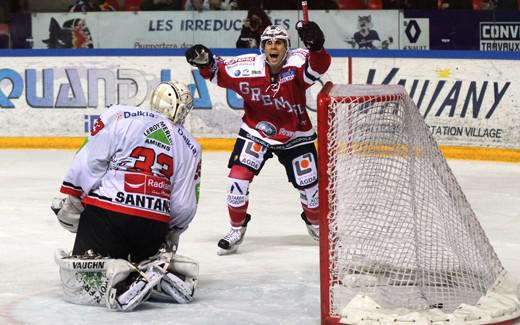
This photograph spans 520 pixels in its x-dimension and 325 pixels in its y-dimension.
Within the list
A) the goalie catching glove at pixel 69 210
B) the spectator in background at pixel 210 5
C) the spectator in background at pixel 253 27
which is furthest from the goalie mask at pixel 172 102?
the spectator in background at pixel 210 5

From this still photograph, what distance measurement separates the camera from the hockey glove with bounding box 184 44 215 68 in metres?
5.91

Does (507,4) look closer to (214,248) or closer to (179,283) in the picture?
(214,248)

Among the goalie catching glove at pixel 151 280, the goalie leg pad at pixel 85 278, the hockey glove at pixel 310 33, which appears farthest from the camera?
the hockey glove at pixel 310 33

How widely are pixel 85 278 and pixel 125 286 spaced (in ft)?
0.64

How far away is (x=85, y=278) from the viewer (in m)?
4.77

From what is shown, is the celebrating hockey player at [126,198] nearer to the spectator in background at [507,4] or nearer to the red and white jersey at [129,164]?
the red and white jersey at [129,164]

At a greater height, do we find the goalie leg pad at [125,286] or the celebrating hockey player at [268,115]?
the celebrating hockey player at [268,115]

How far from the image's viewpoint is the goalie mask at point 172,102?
4895mm

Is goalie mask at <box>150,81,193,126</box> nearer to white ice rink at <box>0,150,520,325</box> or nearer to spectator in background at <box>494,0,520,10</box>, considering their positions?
white ice rink at <box>0,150,520,325</box>

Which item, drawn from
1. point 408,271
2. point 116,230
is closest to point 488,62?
point 408,271

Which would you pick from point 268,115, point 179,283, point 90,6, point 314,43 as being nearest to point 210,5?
point 90,6

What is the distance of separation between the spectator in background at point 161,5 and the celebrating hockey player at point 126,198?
521 cm

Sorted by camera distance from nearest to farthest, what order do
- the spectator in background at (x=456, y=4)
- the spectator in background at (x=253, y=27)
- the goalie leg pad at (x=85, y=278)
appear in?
the goalie leg pad at (x=85, y=278) → the spectator in background at (x=456, y=4) → the spectator in background at (x=253, y=27)

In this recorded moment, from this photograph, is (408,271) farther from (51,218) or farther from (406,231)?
(51,218)
